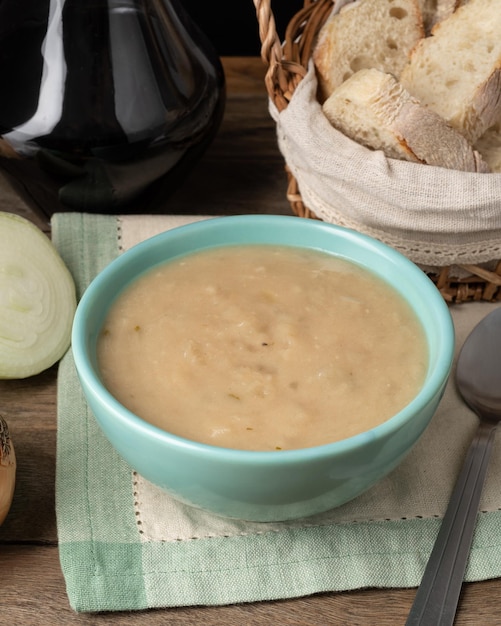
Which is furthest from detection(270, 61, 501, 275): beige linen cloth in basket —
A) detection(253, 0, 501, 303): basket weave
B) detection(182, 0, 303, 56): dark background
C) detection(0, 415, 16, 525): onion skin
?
detection(182, 0, 303, 56): dark background

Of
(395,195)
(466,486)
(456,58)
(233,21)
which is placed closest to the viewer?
(466,486)

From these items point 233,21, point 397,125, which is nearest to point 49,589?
point 397,125

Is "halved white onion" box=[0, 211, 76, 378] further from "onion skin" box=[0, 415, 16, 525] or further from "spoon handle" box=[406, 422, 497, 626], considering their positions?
"spoon handle" box=[406, 422, 497, 626]

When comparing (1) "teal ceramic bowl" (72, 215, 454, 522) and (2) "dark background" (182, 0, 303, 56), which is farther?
(2) "dark background" (182, 0, 303, 56)

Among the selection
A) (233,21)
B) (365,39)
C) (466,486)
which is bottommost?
(233,21)

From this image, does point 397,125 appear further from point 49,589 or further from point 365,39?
point 49,589

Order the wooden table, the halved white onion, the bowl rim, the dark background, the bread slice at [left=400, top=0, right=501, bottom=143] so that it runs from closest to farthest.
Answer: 1. the bowl rim
2. the wooden table
3. the halved white onion
4. the bread slice at [left=400, top=0, right=501, bottom=143]
5. the dark background

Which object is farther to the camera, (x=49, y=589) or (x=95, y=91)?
(x=95, y=91)
